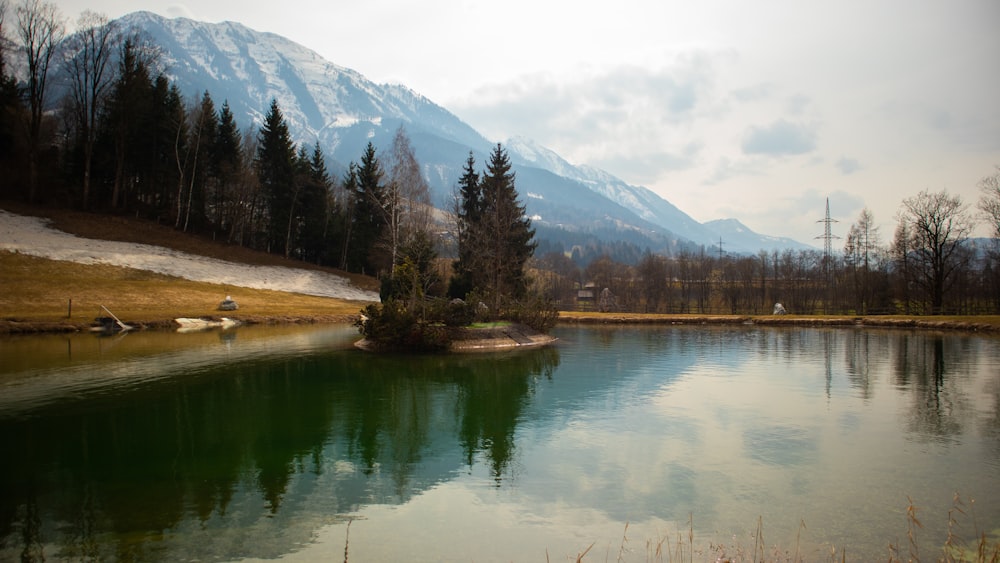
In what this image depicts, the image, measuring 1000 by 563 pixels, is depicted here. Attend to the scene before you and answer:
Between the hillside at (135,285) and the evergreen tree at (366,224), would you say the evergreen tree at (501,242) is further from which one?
the evergreen tree at (366,224)

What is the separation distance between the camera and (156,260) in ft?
154

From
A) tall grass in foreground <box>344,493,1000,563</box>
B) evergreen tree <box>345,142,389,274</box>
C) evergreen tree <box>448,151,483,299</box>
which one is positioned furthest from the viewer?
evergreen tree <box>345,142,389,274</box>

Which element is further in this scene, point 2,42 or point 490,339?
point 2,42

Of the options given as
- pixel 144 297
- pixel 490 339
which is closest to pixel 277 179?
pixel 144 297

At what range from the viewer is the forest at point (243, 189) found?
4909cm

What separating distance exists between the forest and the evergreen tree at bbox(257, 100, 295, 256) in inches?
6.3

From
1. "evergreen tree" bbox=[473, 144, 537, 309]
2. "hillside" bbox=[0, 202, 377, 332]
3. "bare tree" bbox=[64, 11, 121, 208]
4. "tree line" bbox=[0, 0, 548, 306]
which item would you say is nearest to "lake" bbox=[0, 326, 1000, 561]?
"hillside" bbox=[0, 202, 377, 332]

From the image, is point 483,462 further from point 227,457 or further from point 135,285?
point 135,285

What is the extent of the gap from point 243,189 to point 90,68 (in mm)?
17453

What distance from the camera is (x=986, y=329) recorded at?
38188 millimetres

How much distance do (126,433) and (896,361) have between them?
2920 centimetres

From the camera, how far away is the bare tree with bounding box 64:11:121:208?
165 feet

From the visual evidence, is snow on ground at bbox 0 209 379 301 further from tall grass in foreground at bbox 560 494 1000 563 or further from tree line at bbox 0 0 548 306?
tall grass in foreground at bbox 560 494 1000 563

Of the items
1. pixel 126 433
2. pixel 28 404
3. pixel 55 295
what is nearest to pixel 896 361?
pixel 126 433
